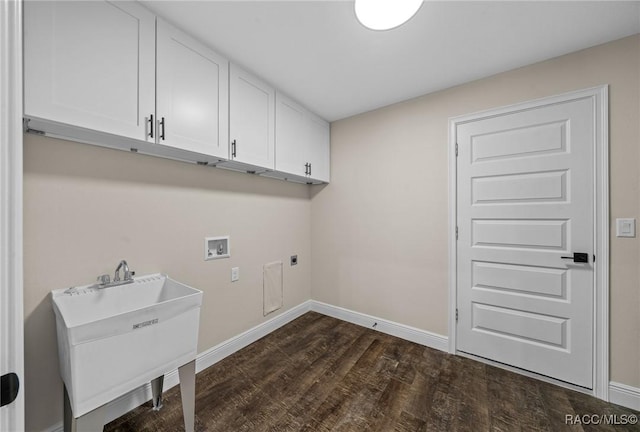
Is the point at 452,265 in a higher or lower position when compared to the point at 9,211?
lower

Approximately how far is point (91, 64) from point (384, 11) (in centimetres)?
160

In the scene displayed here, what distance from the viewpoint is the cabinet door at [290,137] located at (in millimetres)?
2496

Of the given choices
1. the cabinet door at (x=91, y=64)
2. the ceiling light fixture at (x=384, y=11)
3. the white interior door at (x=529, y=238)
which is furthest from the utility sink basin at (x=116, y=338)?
the white interior door at (x=529, y=238)

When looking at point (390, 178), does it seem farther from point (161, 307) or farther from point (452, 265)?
point (161, 307)

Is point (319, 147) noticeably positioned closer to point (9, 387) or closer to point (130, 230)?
point (130, 230)

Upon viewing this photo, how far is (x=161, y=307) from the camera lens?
4.25 feet

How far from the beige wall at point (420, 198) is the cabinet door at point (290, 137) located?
0.55m

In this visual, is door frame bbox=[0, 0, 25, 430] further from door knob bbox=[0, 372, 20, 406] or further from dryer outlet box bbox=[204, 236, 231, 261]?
dryer outlet box bbox=[204, 236, 231, 261]

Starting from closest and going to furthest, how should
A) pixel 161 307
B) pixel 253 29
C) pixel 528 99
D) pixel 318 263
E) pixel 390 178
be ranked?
pixel 161 307
pixel 253 29
pixel 528 99
pixel 390 178
pixel 318 263

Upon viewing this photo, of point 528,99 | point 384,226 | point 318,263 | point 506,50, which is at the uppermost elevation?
point 506,50

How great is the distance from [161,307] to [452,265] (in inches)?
91.3

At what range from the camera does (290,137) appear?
2.63 metres

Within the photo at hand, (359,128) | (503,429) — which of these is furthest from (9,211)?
(359,128)

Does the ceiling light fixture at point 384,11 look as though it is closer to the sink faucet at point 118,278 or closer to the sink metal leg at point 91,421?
the sink faucet at point 118,278
